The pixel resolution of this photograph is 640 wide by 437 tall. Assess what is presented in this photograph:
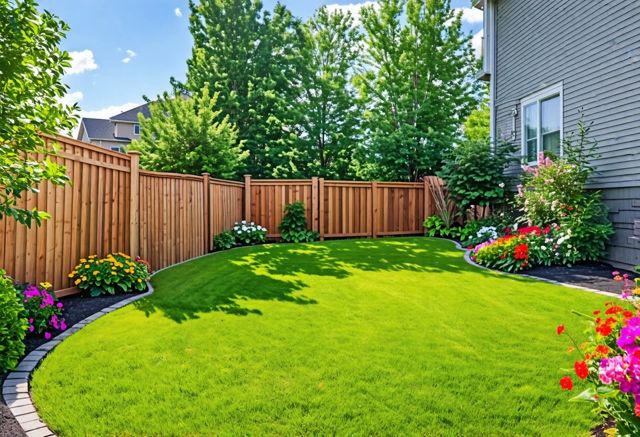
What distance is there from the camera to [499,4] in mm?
10086

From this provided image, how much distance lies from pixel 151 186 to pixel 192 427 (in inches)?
195

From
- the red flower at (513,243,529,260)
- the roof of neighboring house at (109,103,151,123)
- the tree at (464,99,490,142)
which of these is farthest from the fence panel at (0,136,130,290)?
the roof of neighboring house at (109,103,151,123)

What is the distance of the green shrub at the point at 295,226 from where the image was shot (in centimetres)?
1016

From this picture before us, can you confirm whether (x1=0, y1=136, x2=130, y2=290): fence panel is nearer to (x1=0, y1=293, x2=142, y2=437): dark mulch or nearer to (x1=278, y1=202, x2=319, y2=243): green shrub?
(x1=0, y1=293, x2=142, y2=437): dark mulch

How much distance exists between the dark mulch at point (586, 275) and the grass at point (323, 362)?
1.53 ft

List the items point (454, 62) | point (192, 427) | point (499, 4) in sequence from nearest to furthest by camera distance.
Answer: point (192, 427), point (499, 4), point (454, 62)

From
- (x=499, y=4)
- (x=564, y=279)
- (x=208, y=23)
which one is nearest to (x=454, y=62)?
(x=499, y=4)

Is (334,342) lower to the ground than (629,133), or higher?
lower

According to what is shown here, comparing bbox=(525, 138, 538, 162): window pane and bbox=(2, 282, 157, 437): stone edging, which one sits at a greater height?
bbox=(525, 138, 538, 162): window pane

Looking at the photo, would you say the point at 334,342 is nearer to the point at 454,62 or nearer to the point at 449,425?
the point at 449,425

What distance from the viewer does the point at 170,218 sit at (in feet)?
23.1

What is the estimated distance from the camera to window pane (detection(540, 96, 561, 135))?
8047mm

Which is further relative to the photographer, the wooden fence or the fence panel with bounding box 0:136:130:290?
the wooden fence

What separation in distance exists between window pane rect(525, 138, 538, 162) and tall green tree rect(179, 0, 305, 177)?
34.0 ft
